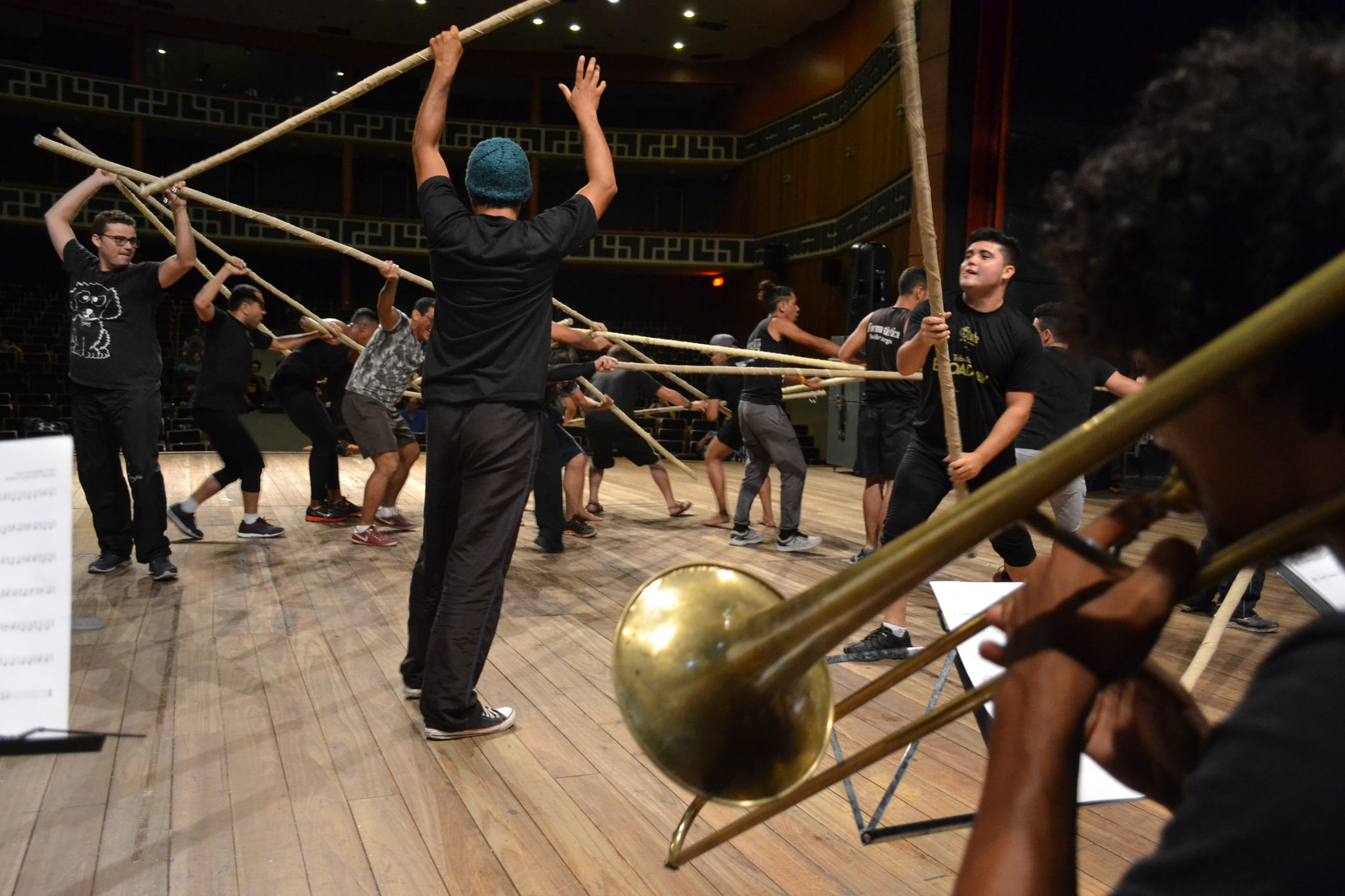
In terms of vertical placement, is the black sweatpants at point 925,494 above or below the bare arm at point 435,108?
below

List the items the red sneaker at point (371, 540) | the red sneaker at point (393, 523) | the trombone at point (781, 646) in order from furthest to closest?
the red sneaker at point (393, 523) → the red sneaker at point (371, 540) → the trombone at point (781, 646)

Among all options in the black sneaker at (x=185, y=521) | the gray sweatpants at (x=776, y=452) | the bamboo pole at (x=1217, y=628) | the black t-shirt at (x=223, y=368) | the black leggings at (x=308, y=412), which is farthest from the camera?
the black leggings at (x=308, y=412)

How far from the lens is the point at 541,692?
327 centimetres

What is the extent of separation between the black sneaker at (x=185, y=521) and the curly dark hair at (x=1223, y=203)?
595 cm

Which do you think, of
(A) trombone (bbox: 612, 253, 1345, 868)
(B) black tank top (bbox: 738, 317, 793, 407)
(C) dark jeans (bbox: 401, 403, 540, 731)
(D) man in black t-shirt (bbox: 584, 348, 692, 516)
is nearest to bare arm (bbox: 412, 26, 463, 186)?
(C) dark jeans (bbox: 401, 403, 540, 731)

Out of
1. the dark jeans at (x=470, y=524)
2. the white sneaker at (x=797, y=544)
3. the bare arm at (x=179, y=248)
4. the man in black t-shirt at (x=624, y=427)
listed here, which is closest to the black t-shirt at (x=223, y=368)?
the bare arm at (x=179, y=248)

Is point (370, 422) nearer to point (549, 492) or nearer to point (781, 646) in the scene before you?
point (549, 492)

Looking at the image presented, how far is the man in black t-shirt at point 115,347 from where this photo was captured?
4289mm

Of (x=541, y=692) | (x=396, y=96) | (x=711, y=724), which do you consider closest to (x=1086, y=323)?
(x=711, y=724)

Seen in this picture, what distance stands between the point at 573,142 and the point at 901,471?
1740 centimetres

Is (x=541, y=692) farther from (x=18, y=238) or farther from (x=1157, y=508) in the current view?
(x=18, y=238)

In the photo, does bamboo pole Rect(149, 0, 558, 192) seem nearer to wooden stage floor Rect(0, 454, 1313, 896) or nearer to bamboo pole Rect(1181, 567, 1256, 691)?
wooden stage floor Rect(0, 454, 1313, 896)

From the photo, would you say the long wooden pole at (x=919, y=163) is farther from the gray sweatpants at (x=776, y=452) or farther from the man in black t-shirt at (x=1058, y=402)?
the gray sweatpants at (x=776, y=452)

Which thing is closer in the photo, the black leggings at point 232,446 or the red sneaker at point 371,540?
the black leggings at point 232,446
